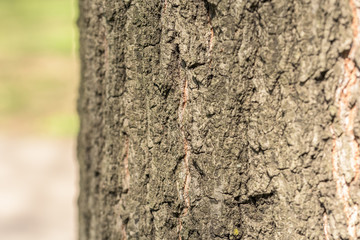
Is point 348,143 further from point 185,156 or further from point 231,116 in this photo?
point 185,156

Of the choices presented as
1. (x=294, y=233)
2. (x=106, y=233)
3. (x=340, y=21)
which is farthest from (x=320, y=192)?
(x=106, y=233)

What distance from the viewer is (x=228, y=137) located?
1049mm

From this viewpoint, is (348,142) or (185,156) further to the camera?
(185,156)

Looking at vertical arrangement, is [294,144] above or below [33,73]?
below

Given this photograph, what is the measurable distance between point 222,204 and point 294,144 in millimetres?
234

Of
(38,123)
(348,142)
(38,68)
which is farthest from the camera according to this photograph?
(38,68)

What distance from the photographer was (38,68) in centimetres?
705

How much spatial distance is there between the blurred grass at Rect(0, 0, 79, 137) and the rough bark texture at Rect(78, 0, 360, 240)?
4.24 metres

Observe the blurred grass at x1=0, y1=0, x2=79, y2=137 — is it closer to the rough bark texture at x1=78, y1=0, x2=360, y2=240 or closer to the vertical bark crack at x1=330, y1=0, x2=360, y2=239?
the rough bark texture at x1=78, y1=0, x2=360, y2=240

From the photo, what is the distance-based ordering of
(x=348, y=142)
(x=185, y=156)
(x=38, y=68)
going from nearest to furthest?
1. (x=348, y=142)
2. (x=185, y=156)
3. (x=38, y=68)

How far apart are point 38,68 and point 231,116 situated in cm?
651

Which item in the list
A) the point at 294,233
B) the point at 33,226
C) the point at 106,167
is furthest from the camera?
the point at 33,226

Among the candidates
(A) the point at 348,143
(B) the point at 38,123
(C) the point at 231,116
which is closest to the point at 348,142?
(A) the point at 348,143

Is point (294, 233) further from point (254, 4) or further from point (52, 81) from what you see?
point (52, 81)
